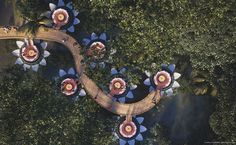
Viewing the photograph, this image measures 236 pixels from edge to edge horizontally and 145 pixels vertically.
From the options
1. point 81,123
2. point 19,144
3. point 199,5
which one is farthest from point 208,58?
point 19,144

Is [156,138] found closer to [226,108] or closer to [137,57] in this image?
[226,108]

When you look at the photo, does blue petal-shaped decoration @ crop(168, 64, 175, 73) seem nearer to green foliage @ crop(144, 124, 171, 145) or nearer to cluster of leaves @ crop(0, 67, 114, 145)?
green foliage @ crop(144, 124, 171, 145)

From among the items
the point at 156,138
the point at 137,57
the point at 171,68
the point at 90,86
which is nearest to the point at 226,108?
the point at 171,68

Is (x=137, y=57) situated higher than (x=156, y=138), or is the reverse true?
(x=137, y=57)

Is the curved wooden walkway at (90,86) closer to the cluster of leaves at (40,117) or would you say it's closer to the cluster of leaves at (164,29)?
the cluster of leaves at (40,117)

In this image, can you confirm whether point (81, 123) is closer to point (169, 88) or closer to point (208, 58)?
point (169, 88)

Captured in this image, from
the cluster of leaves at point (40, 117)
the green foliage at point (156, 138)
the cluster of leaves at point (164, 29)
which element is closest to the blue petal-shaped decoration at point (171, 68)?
the cluster of leaves at point (164, 29)
